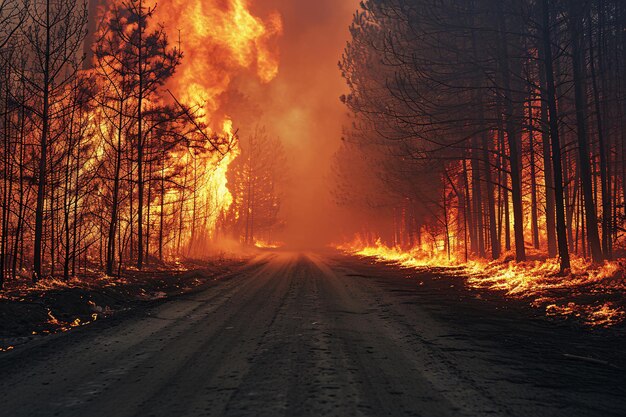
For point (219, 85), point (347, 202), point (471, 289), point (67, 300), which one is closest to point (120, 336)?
point (67, 300)

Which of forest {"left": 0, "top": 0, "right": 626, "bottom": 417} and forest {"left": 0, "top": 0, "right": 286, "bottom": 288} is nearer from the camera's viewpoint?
forest {"left": 0, "top": 0, "right": 626, "bottom": 417}

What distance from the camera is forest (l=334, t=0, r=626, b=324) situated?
11781mm

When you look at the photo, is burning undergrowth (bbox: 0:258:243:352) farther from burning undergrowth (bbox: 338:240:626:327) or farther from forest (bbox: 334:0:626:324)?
burning undergrowth (bbox: 338:240:626:327)

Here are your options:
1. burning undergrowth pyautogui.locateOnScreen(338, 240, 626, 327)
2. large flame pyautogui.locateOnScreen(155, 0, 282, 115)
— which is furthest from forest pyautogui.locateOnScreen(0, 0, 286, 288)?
burning undergrowth pyautogui.locateOnScreen(338, 240, 626, 327)

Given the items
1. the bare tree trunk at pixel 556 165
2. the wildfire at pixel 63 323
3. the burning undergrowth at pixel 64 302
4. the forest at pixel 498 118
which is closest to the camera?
the burning undergrowth at pixel 64 302

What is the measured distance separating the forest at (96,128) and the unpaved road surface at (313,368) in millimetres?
6192

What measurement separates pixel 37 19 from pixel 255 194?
43.3 m

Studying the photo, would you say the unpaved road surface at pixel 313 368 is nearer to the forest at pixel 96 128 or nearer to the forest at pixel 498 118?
the forest at pixel 498 118

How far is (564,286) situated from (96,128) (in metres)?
16.7

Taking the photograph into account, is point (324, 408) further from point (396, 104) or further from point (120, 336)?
point (396, 104)

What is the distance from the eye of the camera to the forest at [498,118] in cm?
1178

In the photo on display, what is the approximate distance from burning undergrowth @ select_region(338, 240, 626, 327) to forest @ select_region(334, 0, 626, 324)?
99mm

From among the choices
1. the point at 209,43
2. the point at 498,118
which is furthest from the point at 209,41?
the point at 498,118

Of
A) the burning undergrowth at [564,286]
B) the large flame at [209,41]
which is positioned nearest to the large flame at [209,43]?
the large flame at [209,41]
